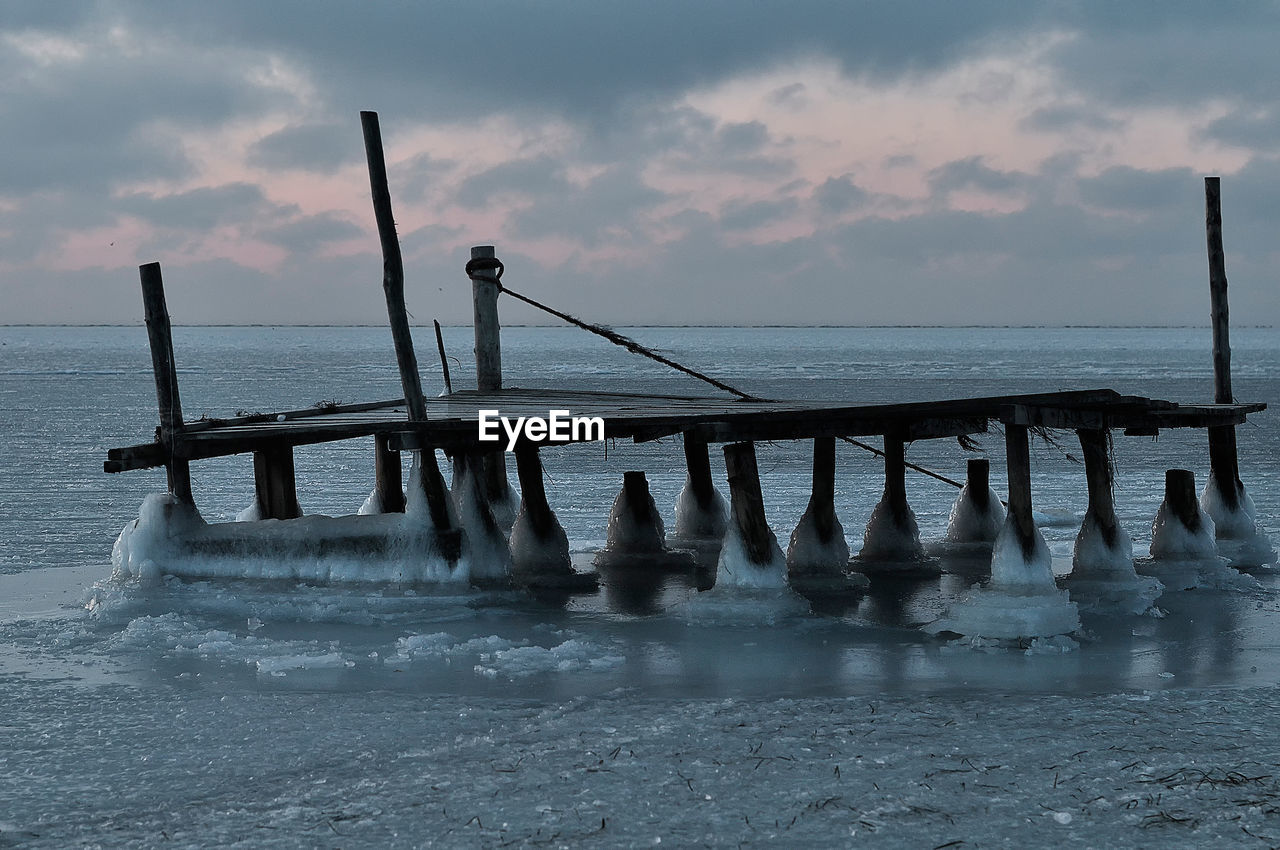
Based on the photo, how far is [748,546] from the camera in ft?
32.3

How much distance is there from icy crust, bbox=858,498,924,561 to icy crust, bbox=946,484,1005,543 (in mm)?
754

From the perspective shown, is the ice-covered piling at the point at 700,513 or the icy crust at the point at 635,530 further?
A: the ice-covered piling at the point at 700,513

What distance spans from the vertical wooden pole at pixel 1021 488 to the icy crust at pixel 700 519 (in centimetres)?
400

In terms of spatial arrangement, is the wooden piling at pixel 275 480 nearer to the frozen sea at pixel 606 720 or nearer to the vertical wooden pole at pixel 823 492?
the frozen sea at pixel 606 720

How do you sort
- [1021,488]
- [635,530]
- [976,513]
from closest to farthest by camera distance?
[1021,488]
[635,530]
[976,513]

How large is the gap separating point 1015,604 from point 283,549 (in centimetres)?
553

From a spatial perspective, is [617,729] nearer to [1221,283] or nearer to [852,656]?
[852,656]

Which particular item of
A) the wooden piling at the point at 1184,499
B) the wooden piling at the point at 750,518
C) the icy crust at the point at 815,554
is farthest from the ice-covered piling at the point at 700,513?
the wooden piling at the point at 1184,499

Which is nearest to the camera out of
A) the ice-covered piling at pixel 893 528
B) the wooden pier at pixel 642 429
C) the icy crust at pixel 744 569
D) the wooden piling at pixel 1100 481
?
the wooden pier at pixel 642 429

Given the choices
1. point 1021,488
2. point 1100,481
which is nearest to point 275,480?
point 1021,488

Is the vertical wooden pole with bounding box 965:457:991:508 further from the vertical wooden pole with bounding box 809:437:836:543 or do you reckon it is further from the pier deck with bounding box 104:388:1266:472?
the vertical wooden pole with bounding box 809:437:836:543

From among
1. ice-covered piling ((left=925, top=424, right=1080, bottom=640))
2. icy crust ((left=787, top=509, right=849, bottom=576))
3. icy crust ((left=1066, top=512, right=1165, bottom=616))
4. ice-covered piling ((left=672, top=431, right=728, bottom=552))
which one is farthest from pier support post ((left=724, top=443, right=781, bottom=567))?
ice-covered piling ((left=672, top=431, right=728, bottom=552))

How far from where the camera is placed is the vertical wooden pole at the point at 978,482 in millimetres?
12594

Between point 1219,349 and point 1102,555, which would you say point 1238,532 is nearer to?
point 1219,349
